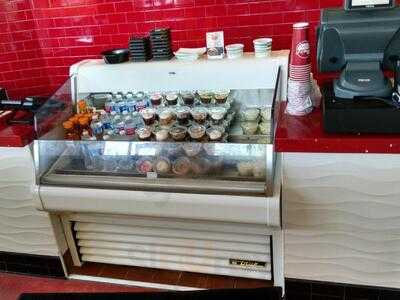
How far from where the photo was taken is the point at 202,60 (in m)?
2.47

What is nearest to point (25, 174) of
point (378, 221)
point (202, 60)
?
point (202, 60)

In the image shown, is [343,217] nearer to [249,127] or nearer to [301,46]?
[249,127]

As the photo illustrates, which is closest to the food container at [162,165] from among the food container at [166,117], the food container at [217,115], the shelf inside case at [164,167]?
the shelf inside case at [164,167]

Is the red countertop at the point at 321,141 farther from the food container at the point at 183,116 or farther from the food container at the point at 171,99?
the food container at the point at 171,99

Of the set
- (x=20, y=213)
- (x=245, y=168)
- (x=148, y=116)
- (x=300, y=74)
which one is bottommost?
(x=20, y=213)

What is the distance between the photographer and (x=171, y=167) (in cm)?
212

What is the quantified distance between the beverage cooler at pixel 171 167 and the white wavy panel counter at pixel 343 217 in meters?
0.11

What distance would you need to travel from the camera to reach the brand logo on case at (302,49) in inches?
73.8

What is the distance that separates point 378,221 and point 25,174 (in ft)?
6.42

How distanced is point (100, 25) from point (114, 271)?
1.72 meters

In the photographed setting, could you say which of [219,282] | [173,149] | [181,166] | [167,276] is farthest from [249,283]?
[173,149]

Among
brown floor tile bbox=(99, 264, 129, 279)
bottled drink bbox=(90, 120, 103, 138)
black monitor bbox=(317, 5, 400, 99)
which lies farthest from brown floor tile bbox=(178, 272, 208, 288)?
black monitor bbox=(317, 5, 400, 99)

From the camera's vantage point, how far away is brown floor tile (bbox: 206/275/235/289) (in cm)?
239

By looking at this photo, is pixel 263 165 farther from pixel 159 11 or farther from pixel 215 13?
pixel 159 11
